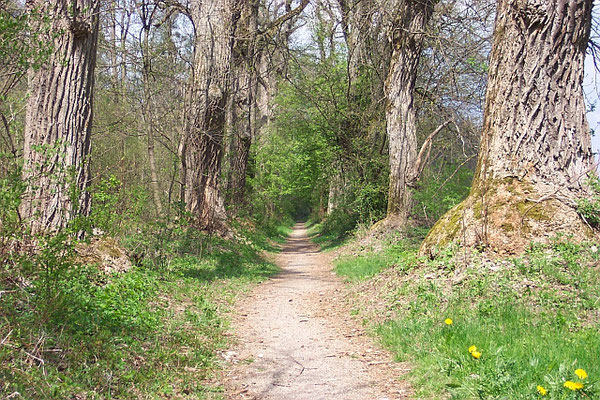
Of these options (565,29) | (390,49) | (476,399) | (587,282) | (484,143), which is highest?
(390,49)

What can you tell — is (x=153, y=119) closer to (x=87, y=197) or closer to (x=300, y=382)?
(x=87, y=197)

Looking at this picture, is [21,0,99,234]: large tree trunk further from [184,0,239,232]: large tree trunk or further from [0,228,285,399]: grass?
[184,0,239,232]: large tree trunk

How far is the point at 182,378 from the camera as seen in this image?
4.47 meters

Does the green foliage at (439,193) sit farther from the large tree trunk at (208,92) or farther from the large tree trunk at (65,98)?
the large tree trunk at (65,98)

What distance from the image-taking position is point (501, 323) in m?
4.89

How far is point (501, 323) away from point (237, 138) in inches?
541

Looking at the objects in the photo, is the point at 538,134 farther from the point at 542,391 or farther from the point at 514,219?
the point at 542,391

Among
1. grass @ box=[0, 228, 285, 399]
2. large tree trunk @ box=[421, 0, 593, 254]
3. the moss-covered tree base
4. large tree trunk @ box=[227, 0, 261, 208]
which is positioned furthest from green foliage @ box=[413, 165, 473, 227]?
grass @ box=[0, 228, 285, 399]

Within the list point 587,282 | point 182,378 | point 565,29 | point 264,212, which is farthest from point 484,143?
point 264,212

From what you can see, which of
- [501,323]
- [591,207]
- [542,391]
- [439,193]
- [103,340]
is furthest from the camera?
[439,193]

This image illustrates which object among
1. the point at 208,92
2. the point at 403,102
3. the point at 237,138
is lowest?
the point at 237,138

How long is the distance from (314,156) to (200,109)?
10091 mm

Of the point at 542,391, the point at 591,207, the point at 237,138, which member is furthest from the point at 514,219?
the point at 237,138

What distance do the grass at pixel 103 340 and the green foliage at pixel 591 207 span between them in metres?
4.95
